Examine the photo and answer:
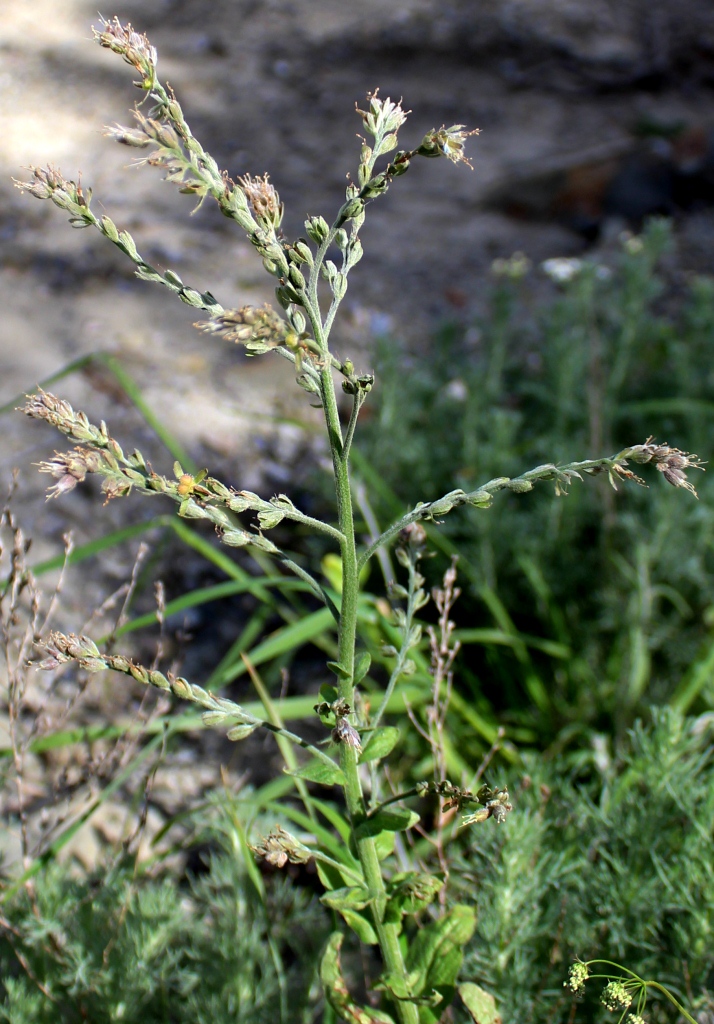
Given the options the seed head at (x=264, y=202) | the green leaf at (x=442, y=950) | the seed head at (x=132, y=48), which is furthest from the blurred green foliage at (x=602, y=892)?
the seed head at (x=132, y=48)

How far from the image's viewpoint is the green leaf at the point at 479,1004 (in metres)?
1.14

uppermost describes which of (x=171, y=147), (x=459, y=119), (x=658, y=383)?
(x=459, y=119)

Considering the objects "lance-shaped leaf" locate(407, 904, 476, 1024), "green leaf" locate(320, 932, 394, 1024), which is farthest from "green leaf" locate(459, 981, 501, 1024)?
"green leaf" locate(320, 932, 394, 1024)

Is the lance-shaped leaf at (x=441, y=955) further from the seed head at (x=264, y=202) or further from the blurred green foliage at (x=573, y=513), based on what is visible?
the blurred green foliage at (x=573, y=513)

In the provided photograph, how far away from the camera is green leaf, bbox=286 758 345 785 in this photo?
1.04 meters

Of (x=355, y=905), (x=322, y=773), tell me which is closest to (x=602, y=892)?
(x=355, y=905)

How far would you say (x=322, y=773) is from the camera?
41.3 inches

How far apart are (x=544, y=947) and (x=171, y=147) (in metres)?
1.49

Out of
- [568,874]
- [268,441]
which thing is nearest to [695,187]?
[268,441]

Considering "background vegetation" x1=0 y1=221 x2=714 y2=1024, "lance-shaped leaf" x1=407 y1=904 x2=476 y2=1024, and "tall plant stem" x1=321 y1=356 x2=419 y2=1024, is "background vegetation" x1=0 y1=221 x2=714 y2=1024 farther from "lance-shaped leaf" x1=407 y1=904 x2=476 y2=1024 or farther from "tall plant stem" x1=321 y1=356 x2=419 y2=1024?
"tall plant stem" x1=321 y1=356 x2=419 y2=1024

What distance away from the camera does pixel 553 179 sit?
5.14 meters

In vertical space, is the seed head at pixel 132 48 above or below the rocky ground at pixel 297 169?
below

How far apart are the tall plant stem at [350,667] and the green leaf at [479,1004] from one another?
0.07 m

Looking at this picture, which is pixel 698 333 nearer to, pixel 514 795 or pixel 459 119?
pixel 514 795
